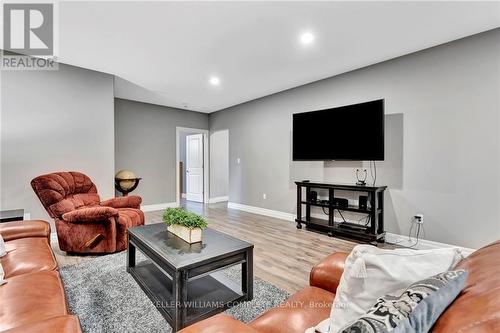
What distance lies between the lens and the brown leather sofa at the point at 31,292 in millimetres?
884

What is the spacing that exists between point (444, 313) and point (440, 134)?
3109 mm

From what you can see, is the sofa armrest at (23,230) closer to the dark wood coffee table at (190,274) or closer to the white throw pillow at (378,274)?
the dark wood coffee table at (190,274)

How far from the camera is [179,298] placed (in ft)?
5.15

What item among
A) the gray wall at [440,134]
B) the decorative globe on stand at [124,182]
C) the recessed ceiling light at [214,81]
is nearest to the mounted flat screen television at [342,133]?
the gray wall at [440,134]

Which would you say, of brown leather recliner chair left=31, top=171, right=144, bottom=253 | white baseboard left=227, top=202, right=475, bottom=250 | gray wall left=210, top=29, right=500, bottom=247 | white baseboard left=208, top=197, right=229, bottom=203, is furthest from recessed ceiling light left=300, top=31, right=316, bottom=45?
white baseboard left=208, top=197, right=229, bottom=203

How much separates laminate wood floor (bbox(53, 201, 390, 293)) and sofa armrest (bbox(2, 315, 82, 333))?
5.48ft

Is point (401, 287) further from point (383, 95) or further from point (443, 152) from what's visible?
point (383, 95)

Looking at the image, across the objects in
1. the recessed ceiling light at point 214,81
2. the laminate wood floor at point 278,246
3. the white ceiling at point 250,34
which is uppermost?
the white ceiling at point 250,34

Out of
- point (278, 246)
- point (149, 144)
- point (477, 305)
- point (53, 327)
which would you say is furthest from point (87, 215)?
point (149, 144)

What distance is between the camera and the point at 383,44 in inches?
115

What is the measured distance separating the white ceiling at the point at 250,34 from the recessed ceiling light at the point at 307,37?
0.06 m

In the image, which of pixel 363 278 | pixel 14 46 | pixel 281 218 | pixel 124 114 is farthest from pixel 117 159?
pixel 363 278

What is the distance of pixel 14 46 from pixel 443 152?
211 inches

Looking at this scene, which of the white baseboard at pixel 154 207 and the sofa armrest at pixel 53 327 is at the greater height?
the sofa armrest at pixel 53 327
